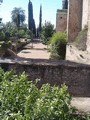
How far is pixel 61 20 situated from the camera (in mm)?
39500

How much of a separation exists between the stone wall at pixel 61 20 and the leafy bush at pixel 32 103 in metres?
34.4

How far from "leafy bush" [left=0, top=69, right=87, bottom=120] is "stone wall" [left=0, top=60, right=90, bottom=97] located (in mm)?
4263

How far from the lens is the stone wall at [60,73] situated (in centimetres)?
942

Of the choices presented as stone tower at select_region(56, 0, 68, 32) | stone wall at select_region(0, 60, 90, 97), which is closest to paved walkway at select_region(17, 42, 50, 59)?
stone tower at select_region(56, 0, 68, 32)

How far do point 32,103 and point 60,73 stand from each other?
16.5 ft

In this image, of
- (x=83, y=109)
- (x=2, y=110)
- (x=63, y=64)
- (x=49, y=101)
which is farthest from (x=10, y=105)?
(x=63, y=64)

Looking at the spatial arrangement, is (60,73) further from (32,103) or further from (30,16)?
(30,16)

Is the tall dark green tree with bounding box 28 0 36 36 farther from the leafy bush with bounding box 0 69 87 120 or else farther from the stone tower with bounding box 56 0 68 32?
the leafy bush with bounding box 0 69 87 120

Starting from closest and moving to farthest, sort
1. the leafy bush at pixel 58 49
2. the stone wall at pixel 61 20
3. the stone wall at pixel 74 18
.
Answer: the leafy bush at pixel 58 49 < the stone wall at pixel 74 18 < the stone wall at pixel 61 20

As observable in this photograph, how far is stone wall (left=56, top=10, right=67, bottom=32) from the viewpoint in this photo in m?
39.1

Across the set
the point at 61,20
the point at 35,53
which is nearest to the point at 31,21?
the point at 61,20

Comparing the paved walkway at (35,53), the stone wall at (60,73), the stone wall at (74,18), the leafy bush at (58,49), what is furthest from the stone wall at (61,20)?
the stone wall at (60,73)

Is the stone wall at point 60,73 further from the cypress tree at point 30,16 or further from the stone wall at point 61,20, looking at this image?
the cypress tree at point 30,16

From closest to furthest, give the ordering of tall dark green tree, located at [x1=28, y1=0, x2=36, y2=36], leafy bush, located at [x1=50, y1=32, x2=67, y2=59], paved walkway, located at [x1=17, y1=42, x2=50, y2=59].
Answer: leafy bush, located at [x1=50, y1=32, x2=67, y2=59], paved walkway, located at [x1=17, y1=42, x2=50, y2=59], tall dark green tree, located at [x1=28, y1=0, x2=36, y2=36]
